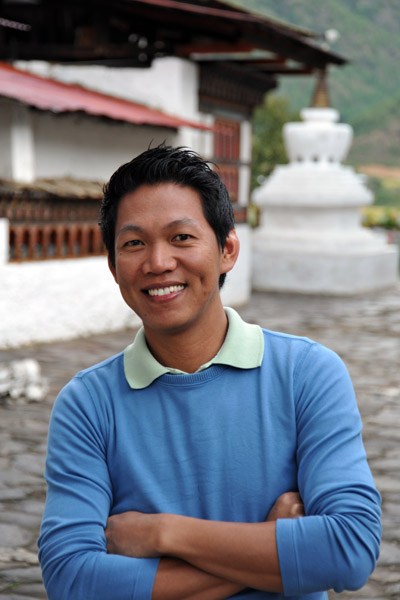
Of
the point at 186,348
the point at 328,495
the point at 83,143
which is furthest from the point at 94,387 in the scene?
the point at 83,143

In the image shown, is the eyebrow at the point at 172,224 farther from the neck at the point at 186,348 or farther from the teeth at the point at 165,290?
the neck at the point at 186,348

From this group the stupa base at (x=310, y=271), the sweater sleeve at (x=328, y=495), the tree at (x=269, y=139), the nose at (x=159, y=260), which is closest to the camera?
the sweater sleeve at (x=328, y=495)

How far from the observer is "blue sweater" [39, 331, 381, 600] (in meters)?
1.89

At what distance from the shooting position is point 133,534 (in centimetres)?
193

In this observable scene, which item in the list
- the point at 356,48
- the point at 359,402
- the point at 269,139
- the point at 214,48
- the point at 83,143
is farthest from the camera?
the point at 356,48

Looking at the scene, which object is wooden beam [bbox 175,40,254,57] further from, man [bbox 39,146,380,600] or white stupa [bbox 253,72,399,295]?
man [bbox 39,146,380,600]

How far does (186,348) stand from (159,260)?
227 millimetres

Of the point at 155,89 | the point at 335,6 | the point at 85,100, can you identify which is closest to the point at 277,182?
the point at 155,89

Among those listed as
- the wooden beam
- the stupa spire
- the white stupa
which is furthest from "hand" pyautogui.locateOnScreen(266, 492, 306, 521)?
the stupa spire

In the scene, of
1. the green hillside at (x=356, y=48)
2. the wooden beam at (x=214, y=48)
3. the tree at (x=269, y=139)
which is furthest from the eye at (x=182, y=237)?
the green hillside at (x=356, y=48)

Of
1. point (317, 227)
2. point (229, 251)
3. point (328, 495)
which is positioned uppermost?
point (229, 251)

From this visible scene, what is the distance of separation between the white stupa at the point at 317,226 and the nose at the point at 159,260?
42.8ft

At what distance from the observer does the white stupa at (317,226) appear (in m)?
15.0

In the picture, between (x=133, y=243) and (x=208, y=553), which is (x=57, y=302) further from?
(x=208, y=553)
